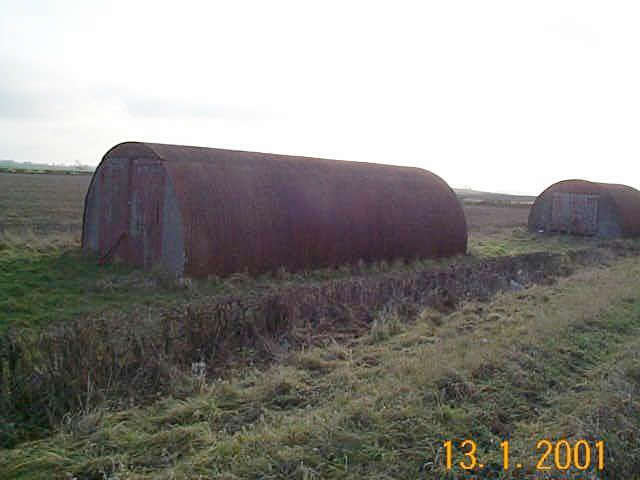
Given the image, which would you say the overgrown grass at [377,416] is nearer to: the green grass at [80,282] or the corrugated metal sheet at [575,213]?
the green grass at [80,282]

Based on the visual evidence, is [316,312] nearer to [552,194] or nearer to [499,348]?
[499,348]

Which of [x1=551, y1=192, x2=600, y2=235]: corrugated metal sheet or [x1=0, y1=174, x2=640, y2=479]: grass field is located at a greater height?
[x1=551, y1=192, x2=600, y2=235]: corrugated metal sheet

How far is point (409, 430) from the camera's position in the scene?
4.58m

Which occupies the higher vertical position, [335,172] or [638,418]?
[335,172]

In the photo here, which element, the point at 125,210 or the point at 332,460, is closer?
the point at 332,460

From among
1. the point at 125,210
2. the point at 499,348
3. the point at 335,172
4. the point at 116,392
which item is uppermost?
the point at 335,172

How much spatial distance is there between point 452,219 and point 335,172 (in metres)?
4.51

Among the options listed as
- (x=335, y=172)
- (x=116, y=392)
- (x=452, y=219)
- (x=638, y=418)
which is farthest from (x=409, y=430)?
(x=452, y=219)

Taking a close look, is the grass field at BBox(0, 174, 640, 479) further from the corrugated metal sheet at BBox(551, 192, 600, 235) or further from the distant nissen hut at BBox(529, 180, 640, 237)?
the corrugated metal sheet at BBox(551, 192, 600, 235)

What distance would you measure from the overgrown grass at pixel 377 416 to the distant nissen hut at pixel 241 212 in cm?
544

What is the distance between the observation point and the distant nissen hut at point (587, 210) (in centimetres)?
2612

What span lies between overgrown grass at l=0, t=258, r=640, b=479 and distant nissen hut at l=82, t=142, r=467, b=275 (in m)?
5.44

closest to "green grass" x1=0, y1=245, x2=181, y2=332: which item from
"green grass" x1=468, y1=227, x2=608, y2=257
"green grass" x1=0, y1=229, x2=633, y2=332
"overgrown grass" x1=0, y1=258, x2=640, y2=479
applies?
"green grass" x1=0, y1=229, x2=633, y2=332

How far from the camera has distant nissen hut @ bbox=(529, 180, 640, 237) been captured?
26125 mm
